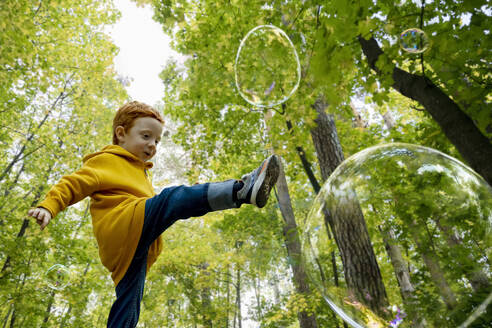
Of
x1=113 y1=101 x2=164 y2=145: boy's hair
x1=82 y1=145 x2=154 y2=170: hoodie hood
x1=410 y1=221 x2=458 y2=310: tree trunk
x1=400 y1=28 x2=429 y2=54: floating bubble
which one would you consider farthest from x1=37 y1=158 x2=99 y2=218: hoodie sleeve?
x1=400 y1=28 x2=429 y2=54: floating bubble

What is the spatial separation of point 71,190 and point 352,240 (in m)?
1.90

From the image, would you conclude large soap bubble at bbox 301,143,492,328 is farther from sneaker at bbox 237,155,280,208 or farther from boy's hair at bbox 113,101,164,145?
boy's hair at bbox 113,101,164,145

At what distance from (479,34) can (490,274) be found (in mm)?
1436

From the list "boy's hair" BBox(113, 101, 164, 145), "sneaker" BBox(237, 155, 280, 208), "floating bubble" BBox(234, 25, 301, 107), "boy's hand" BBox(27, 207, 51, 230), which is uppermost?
"floating bubble" BBox(234, 25, 301, 107)

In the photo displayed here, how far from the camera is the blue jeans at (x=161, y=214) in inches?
69.5

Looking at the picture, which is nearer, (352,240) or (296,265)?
(352,240)

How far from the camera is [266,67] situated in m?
3.14

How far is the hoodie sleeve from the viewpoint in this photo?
5.61 feet

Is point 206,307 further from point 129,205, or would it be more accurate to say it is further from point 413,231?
point 413,231

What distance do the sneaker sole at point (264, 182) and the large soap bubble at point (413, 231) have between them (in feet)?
1.52

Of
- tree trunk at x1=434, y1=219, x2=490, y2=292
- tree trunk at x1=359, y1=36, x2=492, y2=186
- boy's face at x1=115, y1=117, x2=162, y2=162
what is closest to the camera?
tree trunk at x1=434, y1=219, x2=490, y2=292

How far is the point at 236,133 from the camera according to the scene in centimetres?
700

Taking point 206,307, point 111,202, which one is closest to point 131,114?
point 111,202

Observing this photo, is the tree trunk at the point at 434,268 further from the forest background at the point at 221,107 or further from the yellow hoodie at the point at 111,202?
the yellow hoodie at the point at 111,202
